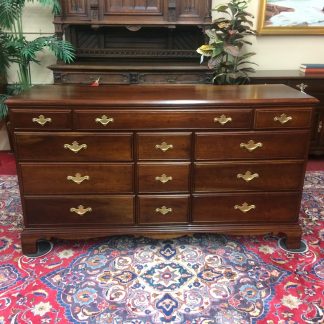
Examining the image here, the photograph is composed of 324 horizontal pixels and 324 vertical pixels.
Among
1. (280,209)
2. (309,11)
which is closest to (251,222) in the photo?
(280,209)

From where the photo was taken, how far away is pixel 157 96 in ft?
6.52

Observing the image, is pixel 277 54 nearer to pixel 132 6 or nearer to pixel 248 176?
pixel 132 6

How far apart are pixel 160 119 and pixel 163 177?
1.12 feet

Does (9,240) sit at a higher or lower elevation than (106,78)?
lower

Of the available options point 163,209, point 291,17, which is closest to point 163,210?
point 163,209

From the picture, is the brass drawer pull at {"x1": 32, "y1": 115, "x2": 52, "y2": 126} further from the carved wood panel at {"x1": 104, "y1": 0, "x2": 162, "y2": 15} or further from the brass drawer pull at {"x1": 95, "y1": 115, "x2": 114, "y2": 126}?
the carved wood panel at {"x1": 104, "y1": 0, "x2": 162, "y2": 15}

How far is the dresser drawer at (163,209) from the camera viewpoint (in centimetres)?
205

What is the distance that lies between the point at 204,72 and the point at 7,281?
2470mm

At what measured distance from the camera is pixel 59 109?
6.10 ft

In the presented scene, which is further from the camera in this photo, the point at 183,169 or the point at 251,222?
the point at 251,222

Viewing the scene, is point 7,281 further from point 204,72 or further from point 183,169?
point 204,72

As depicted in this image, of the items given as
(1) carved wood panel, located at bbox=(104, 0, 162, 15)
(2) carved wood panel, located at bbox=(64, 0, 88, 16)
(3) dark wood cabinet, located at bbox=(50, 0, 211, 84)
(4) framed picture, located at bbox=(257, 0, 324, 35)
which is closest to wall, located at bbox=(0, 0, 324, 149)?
(4) framed picture, located at bbox=(257, 0, 324, 35)

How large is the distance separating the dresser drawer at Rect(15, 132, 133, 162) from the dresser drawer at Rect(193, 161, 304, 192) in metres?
0.45

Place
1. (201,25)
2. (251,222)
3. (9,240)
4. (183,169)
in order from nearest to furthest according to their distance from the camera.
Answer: (183,169) → (251,222) → (9,240) → (201,25)
